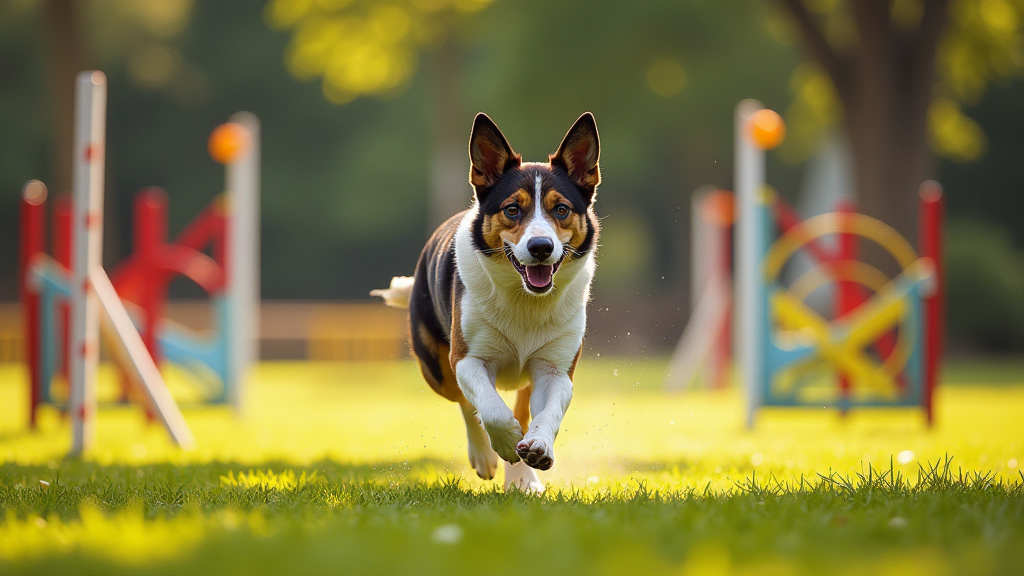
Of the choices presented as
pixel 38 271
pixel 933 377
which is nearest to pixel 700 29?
pixel 933 377

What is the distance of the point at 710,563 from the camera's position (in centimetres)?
293

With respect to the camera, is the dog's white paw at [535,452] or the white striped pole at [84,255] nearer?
the dog's white paw at [535,452]

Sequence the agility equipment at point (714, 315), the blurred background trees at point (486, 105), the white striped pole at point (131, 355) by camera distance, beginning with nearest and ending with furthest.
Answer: the white striped pole at point (131, 355), the agility equipment at point (714, 315), the blurred background trees at point (486, 105)

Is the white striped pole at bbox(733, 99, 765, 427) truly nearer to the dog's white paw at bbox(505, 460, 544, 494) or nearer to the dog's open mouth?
the dog's white paw at bbox(505, 460, 544, 494)

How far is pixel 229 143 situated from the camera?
1036 cm

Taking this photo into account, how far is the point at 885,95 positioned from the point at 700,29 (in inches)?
368

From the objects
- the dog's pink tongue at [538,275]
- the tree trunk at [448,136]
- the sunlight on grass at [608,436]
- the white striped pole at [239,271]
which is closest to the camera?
the dog's pink tongue at [538,275]

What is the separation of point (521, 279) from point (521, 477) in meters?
1.01

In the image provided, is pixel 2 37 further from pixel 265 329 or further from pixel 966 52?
pixel 966 52

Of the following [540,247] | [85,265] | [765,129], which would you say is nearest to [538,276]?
[540,247]

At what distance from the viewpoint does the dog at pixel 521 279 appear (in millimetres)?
4637

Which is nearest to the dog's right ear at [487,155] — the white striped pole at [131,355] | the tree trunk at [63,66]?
the white striped pole at [131,355]

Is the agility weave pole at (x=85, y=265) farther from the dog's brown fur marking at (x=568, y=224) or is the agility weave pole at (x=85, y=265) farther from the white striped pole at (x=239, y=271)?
the dog's brown fur marking at (x=568, y=224)

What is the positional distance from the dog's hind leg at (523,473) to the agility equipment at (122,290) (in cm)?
320
